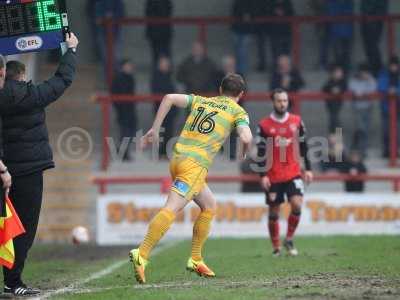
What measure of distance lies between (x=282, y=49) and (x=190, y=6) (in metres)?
3.61

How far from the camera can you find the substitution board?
11.2m

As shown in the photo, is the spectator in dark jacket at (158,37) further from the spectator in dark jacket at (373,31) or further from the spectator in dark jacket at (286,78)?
the spectator in dark jacket at (373,31)

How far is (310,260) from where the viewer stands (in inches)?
557

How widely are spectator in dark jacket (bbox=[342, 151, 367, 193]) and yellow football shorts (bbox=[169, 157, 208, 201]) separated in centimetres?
1051

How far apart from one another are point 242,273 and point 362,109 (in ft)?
37.0

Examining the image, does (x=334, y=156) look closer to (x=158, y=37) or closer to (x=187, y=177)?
(x=158, y=37)

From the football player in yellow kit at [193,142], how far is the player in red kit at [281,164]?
386 centimetres

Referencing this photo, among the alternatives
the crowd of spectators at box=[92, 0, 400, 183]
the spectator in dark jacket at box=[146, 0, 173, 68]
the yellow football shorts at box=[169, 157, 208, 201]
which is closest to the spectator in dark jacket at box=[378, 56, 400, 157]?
the crowd of spectators at box=[92, 0, 400, 183]

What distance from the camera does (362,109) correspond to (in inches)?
912

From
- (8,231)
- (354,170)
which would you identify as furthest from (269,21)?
(8,231)

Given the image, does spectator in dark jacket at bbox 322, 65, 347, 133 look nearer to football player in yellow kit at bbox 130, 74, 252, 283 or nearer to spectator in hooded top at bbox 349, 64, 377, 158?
spectator in hooded top at bbox 349, 64, 377, 158

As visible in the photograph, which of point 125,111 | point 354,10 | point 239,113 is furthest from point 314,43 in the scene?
point 239,113

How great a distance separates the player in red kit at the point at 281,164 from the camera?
15.3 m

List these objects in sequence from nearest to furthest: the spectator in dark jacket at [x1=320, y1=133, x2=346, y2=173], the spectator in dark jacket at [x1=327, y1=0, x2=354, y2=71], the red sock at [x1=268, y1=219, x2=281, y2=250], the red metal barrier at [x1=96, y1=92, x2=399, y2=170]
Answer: the red sock at [x1=268, y1=219, x2=281, y2=250] < the spectator in dark jacket at [x1=320, y1=133, x2=346, y2=173] < the red metal barrier at [x1=96, y1=92, x2=399, y2=170] < the spectator in dark jacket at [x1=327, y1=0, x2=354, y2=71]
